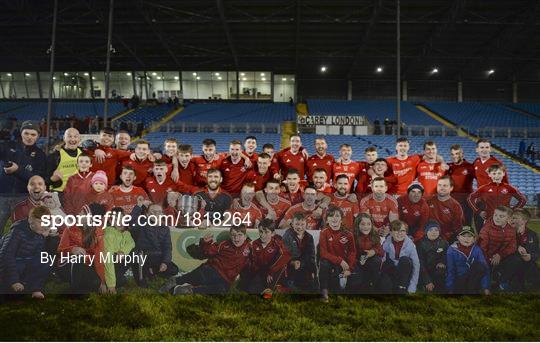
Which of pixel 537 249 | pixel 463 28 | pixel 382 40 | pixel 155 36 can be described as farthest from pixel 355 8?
pixel 537 249

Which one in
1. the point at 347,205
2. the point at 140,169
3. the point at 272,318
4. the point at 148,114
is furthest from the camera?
the point at 148,114

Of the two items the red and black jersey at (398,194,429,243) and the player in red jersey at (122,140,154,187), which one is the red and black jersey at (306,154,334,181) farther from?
Answer: the player in red jersey at (122,140,154,187)

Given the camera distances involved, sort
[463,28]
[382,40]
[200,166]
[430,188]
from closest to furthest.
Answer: [430,188] < [200,166] < [463,28] < [382,40]

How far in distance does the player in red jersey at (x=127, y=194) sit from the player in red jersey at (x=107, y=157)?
945 millimetres

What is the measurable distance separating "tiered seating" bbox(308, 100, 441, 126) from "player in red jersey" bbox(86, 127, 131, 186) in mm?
22968

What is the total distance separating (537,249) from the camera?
500 cm

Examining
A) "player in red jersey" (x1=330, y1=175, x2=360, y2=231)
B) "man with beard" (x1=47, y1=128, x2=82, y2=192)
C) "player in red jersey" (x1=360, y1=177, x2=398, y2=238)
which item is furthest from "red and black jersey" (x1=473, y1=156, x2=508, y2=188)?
"man with beard" (x1=47, y1=128, x2=82, y2=192)

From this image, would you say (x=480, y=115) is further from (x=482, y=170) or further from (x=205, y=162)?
(x=205, y=162)

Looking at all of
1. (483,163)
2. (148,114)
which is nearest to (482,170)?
(483,163)

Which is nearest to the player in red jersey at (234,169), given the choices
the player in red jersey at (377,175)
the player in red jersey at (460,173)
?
the player in red jersey at (377,175)

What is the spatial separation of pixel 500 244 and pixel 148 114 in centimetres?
2767

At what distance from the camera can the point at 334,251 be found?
494cm

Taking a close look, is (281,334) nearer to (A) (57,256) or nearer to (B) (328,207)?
(B) (328,207)

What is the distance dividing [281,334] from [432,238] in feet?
7.70
